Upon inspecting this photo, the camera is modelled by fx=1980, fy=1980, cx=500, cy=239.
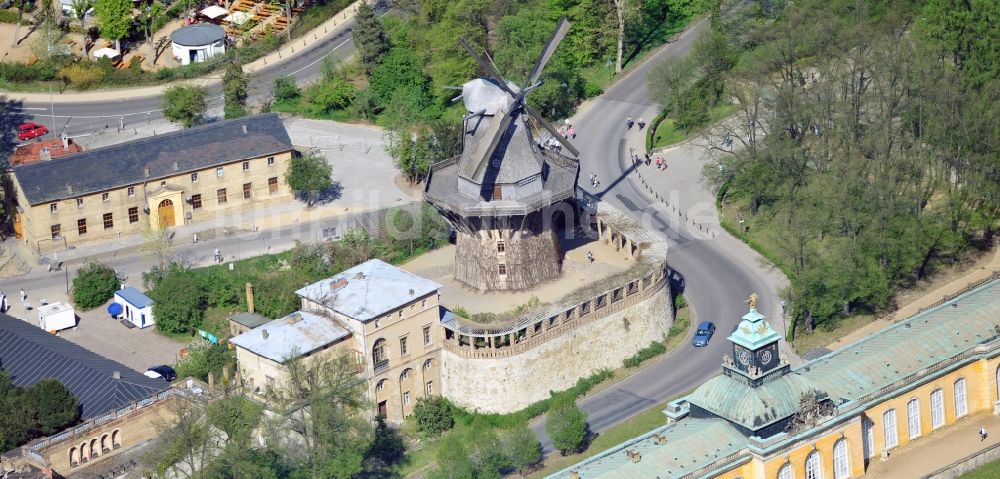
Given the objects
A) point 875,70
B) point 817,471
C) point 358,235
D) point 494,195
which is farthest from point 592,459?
point 875,70

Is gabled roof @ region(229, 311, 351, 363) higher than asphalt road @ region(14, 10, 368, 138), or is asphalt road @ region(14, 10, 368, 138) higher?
asphalt road @ region(14, 10, 368, 138)

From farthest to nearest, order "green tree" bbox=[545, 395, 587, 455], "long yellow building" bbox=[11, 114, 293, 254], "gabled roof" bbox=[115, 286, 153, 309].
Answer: "long yellow building" bbox=[11, 114, 293, 254] < "gabled roof" bbox=[115, 286, 153, 309] < "green tree" bbox=[545, 395, 587, 455]

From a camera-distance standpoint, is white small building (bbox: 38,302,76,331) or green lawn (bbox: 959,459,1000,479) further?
white small building (bbox: 38,302,76,331)

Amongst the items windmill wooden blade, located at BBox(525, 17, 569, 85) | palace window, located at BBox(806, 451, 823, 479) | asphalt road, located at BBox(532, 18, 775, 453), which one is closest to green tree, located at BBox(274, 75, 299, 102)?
asphalt road, located at BBox(532, 18, 775, 453)

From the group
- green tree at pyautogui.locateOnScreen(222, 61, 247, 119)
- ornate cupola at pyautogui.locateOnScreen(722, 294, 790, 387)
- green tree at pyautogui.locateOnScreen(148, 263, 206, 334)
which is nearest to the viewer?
ornate cupola at pyautogui.locateOnScreen(722, 294, 790, 387)

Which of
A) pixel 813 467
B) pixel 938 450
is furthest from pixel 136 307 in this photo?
pixel 938 450

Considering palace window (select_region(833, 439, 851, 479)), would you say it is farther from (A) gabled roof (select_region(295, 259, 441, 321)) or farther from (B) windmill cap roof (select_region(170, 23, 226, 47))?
(B) windmill cap roof (select_region(170, 23, 226, 47))
